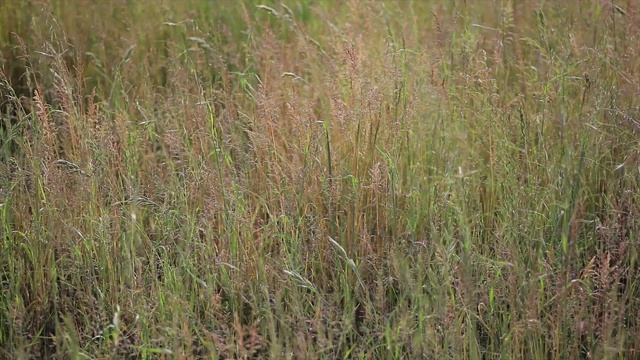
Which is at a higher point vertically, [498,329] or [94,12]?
[94,12]

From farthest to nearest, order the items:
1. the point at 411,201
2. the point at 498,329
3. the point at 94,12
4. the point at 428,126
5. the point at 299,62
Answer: the point at 94,12 < the point at 299,62 < the point at 428,126 < the point at 411,201 < the point at 498,329

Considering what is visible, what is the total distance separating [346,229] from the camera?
8.27 ft

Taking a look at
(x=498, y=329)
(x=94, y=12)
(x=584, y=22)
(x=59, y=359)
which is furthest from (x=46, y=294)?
(x=584, y=22)

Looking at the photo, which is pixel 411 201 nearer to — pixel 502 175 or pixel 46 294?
pixel 502 175

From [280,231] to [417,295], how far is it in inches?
24.2

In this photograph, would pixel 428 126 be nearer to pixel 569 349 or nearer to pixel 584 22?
pixel 569 349

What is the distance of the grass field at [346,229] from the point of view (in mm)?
2139

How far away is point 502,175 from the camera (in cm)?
261

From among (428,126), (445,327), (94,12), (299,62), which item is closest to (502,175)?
(428,126)

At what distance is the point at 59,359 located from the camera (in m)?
2.12

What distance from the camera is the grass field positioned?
2139 millimetres

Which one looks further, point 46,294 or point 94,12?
point 94,12

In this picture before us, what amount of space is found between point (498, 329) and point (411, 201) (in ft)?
1.47

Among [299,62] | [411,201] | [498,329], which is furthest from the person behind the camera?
[299,62]
